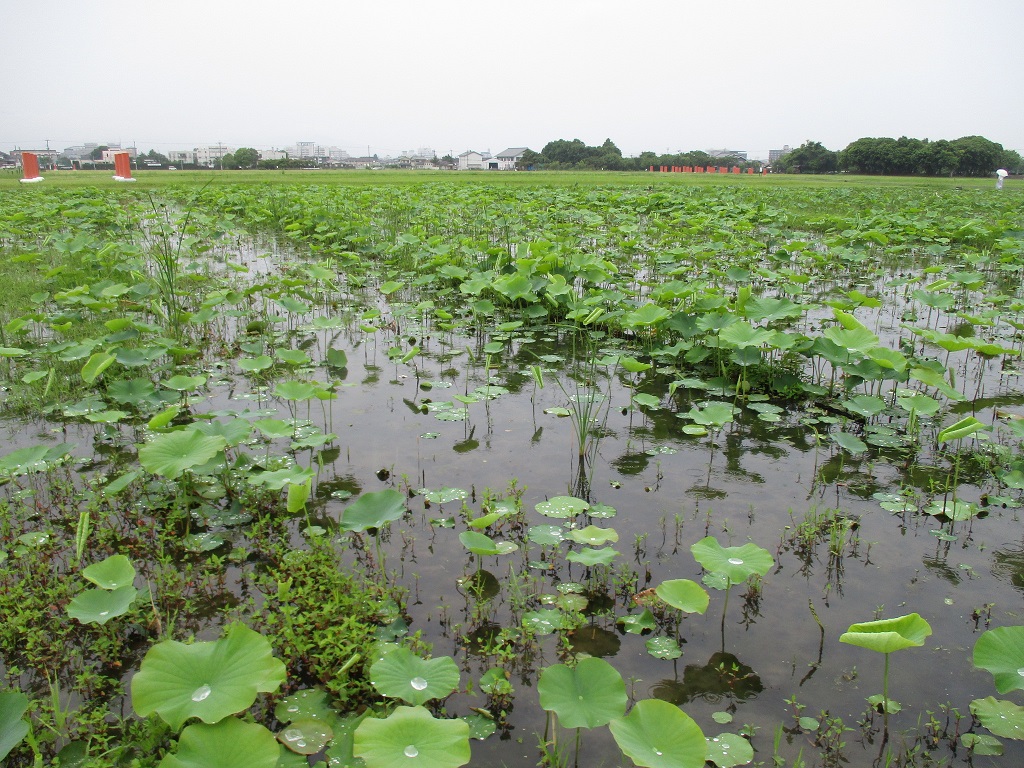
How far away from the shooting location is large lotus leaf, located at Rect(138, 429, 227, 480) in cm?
214

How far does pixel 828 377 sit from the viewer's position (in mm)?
3871

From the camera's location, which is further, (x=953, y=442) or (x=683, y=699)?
(x=953, y=442)

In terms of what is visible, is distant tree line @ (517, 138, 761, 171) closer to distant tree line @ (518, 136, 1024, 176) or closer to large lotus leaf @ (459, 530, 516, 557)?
distant tree line @ (518, 136, 1024, 176)

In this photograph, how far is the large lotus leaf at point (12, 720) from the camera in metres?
1.32

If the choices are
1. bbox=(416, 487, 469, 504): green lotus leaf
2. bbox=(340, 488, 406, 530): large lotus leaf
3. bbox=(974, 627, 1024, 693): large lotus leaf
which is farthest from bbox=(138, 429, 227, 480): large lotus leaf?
bbox=(974, 627, 1024, 693): large lotus leaf

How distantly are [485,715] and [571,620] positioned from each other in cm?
38

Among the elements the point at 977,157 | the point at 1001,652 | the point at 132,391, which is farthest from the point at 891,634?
the point at 977,157

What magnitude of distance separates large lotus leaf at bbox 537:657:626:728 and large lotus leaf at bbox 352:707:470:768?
23cm

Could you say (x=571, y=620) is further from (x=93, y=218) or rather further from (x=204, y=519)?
(x=93, y=218)

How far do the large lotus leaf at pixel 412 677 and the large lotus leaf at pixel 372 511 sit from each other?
1.70 feet

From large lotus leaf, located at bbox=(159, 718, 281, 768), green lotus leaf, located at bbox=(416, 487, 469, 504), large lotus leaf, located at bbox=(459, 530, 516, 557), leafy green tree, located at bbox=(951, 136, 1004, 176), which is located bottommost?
green lotus leaf, located at bbox=(416, 487, 469, 504)

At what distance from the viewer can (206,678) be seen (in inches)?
57.4

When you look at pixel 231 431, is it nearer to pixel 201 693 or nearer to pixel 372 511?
pixel 372 511

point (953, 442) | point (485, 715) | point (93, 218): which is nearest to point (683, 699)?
point (485, 715)
